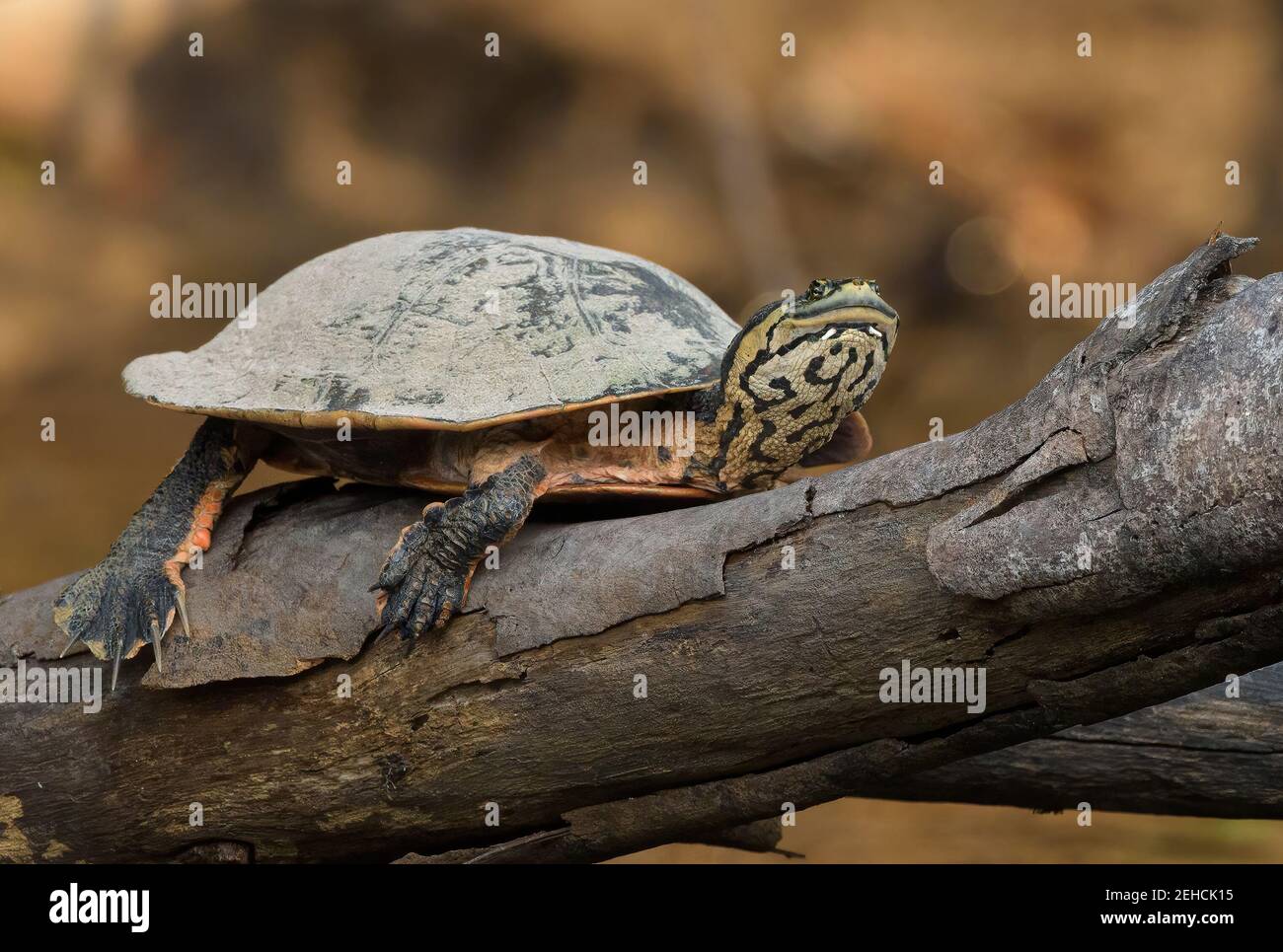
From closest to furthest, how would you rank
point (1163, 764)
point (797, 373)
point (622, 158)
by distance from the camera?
point (797, 373) → point (1163, 764) → point (622, 158)

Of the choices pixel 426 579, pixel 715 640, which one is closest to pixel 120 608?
pixel 426 579

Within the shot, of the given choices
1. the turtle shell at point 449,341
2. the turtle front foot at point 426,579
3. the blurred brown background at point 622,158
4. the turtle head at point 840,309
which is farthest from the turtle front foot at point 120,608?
the blurred brown background at point 622,158

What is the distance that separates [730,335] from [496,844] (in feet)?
5.10

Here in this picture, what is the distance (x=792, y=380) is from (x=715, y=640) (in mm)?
710

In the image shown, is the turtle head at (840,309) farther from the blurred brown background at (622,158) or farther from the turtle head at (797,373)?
the blurred brown background at (622,158)

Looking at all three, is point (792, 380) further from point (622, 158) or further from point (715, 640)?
point (622, 158)

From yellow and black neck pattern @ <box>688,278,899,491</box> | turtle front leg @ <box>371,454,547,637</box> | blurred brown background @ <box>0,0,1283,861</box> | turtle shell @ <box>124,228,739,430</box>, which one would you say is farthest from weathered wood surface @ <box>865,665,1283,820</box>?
blurred brown background @ <box>0,0,1283,861</box>

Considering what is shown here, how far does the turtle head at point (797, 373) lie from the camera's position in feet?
8.49

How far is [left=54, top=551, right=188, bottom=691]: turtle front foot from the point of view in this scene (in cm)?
→ 279

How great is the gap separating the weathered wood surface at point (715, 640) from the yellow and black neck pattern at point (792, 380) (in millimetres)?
356

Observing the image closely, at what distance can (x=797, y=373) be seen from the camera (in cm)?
268

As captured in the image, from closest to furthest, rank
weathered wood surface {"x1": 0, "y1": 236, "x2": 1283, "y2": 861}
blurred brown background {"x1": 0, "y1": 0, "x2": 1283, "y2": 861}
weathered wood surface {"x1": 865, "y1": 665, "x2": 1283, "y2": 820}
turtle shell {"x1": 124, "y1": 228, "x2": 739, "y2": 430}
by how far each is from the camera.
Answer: weathered wood surface {"x1": 0, "y1": 236, "x2": 1283, "y2": 861} < turtle shell {"x1": 124, "y1": 228, "x2": 739, "y2": 430} < weathered wood surface {"x1": 865, "y1": 665, "x2": 1283, "y2": 820} < blurred brown background {"x1": 0, "y1": 0, "x2": 1283, "y2": 861}

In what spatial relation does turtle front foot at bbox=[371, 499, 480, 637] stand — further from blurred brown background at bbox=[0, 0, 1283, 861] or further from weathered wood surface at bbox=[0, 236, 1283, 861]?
blurred brown background at bbox=[0, 0, 1283, 861]

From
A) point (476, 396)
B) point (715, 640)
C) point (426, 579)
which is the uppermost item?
point (476, 396)
